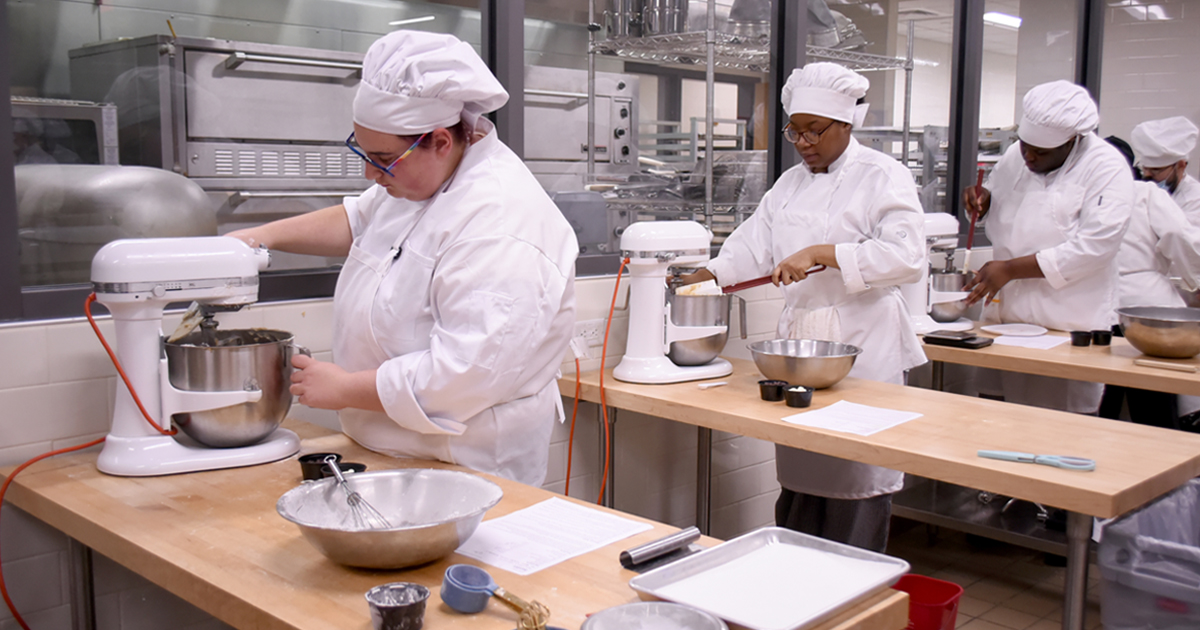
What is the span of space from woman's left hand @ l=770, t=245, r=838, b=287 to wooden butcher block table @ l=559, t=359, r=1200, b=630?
32 centimetres

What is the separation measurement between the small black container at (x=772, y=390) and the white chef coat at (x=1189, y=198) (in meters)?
3.38

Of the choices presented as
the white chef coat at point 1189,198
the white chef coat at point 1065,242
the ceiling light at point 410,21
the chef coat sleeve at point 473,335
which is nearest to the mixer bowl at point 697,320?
the chef coat sleeve at point 473,335

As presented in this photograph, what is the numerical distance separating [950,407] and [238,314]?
1.74 meters

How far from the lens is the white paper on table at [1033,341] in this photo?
11.2 ft

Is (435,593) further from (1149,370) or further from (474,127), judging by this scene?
(1149,370)

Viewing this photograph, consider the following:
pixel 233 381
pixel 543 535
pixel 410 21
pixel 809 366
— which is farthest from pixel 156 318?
pixel 410 21

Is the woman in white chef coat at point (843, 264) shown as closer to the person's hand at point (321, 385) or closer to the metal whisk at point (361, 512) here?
the person's hand at point (321, 385)

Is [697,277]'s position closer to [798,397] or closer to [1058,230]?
[798,397]

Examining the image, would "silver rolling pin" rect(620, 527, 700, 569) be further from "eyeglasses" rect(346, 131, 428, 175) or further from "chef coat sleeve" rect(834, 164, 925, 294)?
"chef coat sleeve" rect(834, 164, 925, 294)

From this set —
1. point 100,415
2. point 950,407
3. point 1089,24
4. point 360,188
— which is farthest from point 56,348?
point 1089,24

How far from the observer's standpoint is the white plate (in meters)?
3.63

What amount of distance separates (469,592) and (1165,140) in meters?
4.69

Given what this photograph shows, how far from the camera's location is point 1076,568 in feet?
6.83

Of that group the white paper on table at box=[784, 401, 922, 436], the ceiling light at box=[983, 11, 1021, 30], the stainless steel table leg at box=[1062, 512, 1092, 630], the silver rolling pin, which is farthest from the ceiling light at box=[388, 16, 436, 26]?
the ceiling light at box=[983, 11, 1021, 30]
